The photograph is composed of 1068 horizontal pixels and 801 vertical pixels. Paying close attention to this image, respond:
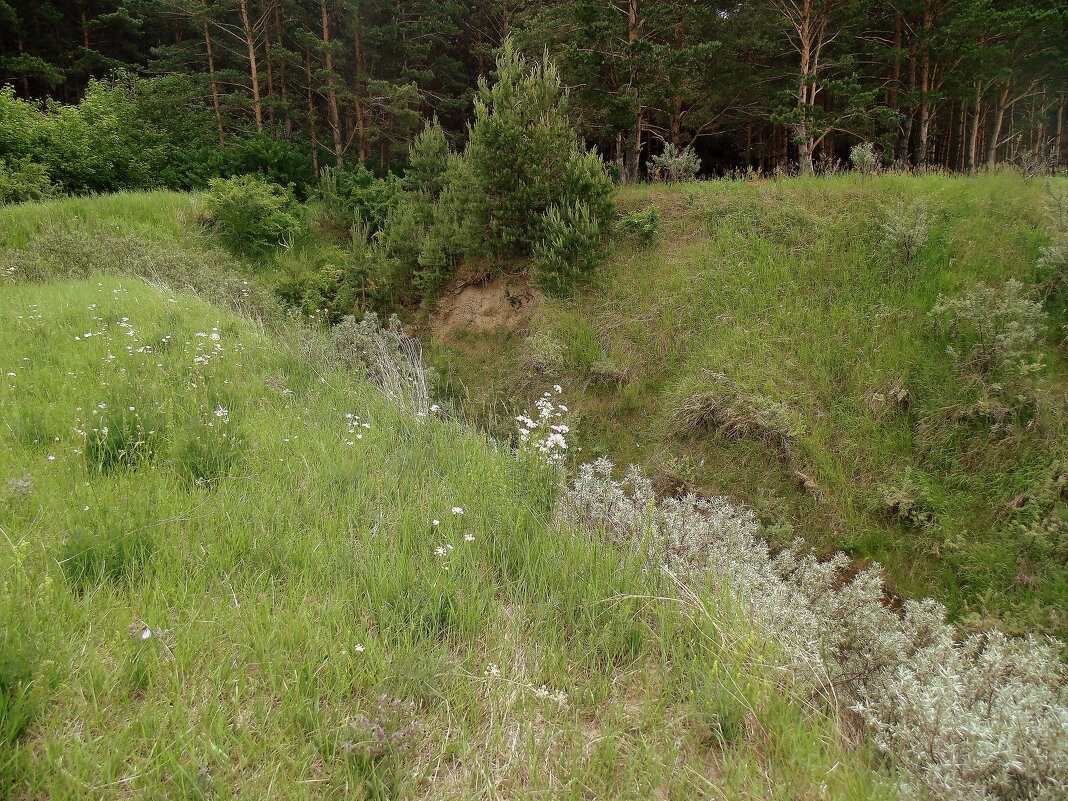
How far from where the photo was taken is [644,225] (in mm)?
11195

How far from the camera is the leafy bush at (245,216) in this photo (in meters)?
16.1

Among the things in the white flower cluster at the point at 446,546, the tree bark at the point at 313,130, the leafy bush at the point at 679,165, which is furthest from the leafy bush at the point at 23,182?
Result: the white flower cluster at the point at 446,546

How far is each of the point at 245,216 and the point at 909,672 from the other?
60.1 feet

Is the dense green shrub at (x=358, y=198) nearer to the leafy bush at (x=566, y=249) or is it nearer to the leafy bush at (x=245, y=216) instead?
the leafy bush at (x=245, y=216)

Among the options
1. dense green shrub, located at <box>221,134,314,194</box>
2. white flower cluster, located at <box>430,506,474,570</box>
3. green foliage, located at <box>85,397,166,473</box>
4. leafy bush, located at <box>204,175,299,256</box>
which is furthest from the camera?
dense green shrub, located at <box>221,134,314,194</box>

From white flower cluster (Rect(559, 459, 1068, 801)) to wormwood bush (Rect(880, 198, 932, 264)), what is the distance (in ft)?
19.1

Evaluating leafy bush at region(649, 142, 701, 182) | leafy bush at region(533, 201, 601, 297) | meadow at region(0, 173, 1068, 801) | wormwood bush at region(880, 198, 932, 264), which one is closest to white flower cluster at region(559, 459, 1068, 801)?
meadow at region(0, 173, 1068, 801)

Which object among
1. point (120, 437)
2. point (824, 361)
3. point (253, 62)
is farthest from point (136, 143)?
point (824, 361)

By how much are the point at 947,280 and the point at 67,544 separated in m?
9.71

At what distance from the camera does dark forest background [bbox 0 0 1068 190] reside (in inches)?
585

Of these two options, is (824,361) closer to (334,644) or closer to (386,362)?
(386,362)

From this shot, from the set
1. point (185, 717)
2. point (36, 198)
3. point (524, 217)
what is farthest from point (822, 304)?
point (36, 198)

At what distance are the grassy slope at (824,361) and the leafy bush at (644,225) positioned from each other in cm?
21

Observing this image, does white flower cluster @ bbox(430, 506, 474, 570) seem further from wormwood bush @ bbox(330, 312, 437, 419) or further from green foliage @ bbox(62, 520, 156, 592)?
wormwood bush @ bbox(330, 312, 437, 419)
